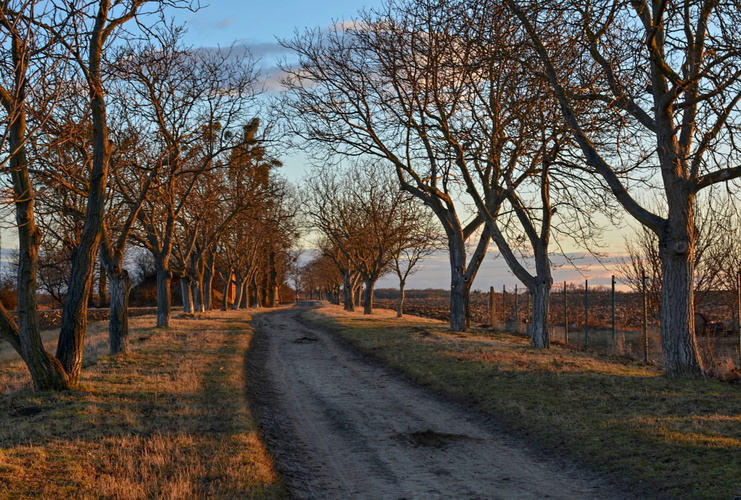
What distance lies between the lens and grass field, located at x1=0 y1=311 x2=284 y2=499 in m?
6.35

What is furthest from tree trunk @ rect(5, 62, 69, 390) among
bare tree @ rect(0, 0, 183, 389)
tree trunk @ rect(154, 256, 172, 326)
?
tree trunk @ rect(154, 256, 172, 326)

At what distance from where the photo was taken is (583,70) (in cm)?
1451

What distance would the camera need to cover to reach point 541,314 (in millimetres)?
19203

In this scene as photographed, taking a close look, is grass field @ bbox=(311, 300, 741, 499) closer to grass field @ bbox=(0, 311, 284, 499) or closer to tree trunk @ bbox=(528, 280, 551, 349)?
tree trunk @ bbox=(528, 280, 551, 349)

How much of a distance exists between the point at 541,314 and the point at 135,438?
13649mm

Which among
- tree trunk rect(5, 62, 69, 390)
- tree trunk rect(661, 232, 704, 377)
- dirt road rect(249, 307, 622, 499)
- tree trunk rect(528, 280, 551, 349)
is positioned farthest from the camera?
tree trunk rect(528, 280, 551, 349)

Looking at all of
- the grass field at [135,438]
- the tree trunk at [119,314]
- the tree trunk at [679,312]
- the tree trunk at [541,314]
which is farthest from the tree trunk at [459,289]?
the grass field at [135,438]

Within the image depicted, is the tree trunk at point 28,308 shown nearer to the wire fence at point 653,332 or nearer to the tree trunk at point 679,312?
the tree trunk at point 679,312

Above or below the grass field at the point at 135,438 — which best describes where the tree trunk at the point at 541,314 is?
above

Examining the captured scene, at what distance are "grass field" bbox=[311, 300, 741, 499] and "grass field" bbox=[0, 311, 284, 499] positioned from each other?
386 centimetres

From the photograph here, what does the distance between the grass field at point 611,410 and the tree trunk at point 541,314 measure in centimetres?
195

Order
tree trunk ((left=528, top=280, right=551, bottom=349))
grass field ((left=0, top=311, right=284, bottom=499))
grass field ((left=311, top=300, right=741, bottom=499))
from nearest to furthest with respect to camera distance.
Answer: grass field ((left=0, top=311, right=284, bottom=499)) → grass field ((left=311, top=300, right=741, bottom=499)) → tree trunk ((left=528, top=280, right=551, bottom=349))

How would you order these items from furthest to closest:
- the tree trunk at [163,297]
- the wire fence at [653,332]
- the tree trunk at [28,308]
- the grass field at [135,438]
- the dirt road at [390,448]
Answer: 1. the tree trunk at [163,297]
2. the wire fence at [653,332]
3. the tree trunk at [28,308]
4. the dirt road at [390,448]
5. the grass field at [135,438]

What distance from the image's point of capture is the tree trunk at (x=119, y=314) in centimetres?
1706
